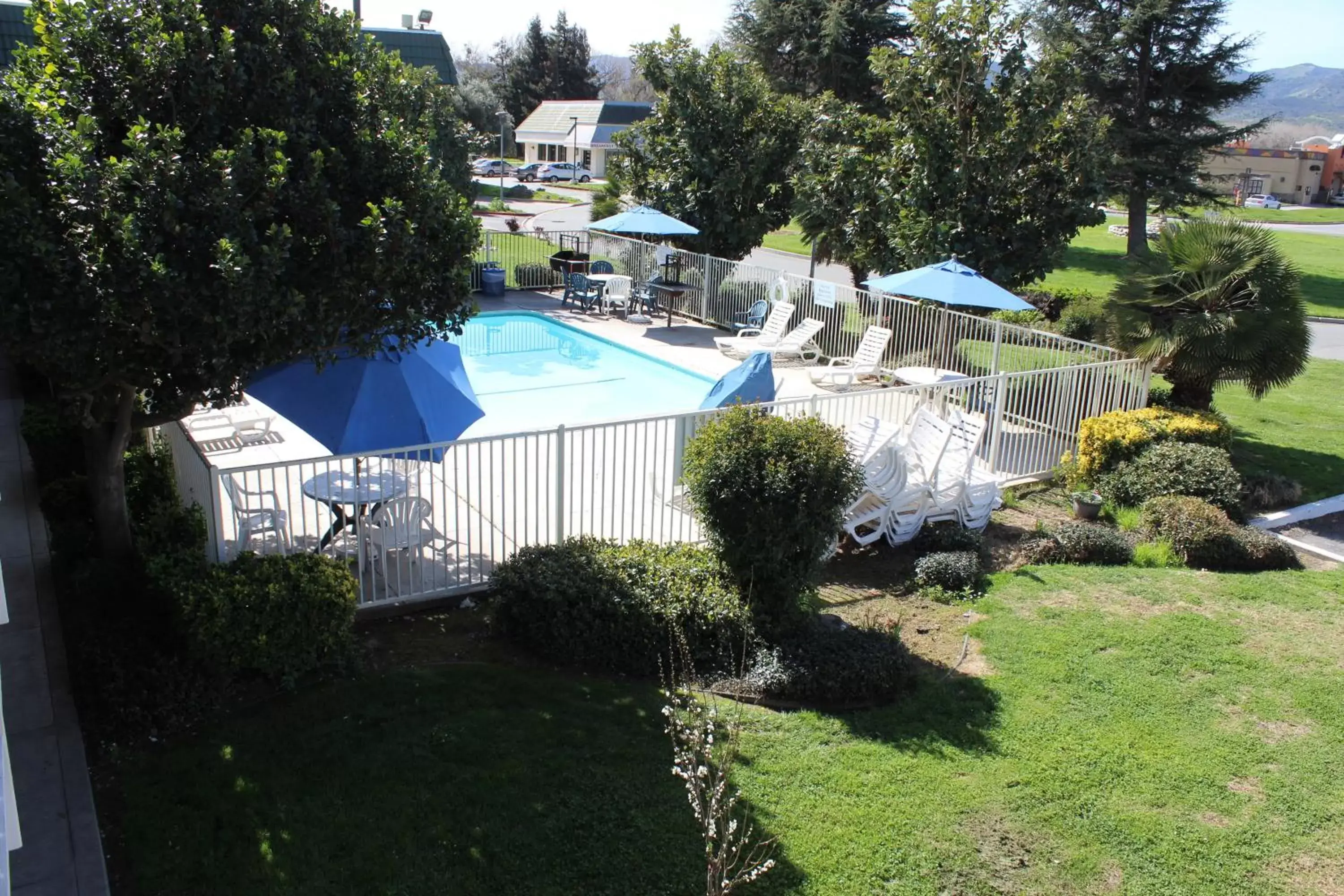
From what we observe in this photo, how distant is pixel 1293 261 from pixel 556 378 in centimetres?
2564

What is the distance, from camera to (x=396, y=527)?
7914 millimetres

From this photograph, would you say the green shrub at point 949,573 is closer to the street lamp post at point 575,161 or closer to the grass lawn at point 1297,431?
the grass lawn at point 1297,431

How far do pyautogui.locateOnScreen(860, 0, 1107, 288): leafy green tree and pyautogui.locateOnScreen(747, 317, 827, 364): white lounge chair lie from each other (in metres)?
1.89

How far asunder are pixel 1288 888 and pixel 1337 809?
3.00 feet

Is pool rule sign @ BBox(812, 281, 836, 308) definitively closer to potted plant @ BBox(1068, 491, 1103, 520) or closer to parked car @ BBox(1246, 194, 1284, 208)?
potted plant @ BBox(1068, 491, 1103, 520)

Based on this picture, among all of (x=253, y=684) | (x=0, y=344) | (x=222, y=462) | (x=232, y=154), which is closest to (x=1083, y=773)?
(x=253, y=684)

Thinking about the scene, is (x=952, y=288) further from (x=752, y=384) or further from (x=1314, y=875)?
(x=1314, y=875)

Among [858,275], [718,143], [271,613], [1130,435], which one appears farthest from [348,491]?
[858,275]

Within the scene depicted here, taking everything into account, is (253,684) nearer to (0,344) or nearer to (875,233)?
(0,344)

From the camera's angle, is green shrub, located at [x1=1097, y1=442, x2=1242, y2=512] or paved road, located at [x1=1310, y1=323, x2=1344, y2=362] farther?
paved road, located at [x1=1310, y1=323, x2=1344, y2=362]

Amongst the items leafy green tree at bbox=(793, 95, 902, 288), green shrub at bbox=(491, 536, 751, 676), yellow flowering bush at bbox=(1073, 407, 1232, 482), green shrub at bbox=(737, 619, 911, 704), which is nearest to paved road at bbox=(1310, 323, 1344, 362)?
leafy green tree at bbox=(793, 95, 902, 288)

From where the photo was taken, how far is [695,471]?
7.36 m

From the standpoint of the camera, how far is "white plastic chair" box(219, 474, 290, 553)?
7.09 metres

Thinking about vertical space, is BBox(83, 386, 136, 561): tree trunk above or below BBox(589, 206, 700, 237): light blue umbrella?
below
